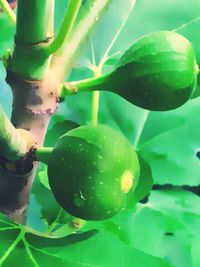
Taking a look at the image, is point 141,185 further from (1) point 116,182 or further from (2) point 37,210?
(1) point 116,182

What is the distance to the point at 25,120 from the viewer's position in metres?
0.78

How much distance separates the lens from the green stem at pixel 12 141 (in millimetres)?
660

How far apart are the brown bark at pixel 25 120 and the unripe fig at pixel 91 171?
0.16 ft

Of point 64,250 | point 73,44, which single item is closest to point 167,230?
point 64,250

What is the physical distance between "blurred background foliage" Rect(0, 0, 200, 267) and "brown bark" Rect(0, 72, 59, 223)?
25cm

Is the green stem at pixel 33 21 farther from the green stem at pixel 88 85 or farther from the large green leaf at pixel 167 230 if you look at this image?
the large green leaf at pixel 167 230

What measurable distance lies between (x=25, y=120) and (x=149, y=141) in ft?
1.32

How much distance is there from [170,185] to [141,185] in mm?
132

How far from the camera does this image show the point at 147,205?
112 cm

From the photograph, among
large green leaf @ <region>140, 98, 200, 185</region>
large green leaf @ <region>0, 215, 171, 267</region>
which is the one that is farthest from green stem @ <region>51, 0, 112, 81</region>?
large green leaf @ <region>140, 98, 200, 185</region>

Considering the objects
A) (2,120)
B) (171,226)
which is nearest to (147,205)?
(171,226)

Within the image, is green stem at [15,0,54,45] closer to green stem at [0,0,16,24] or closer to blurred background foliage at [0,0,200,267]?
green stem at [0,0,16,24]

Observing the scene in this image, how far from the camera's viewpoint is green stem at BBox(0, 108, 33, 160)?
66 cm

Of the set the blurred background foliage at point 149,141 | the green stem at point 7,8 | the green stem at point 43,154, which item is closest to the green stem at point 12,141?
the green stem at point 43,154
